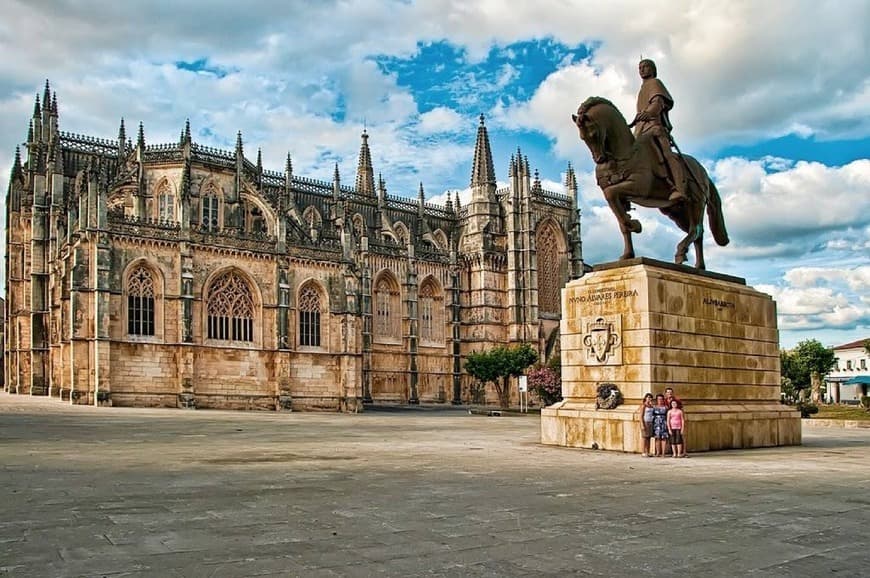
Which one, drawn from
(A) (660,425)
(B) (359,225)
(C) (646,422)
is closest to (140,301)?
(B) (359,225)

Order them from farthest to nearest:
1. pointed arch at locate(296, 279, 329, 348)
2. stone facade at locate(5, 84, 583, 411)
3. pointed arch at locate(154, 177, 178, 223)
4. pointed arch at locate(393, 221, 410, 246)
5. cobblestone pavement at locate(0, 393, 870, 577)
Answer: pointed arch at locate(393, 221, 410, 246), pointed arch at locate(154, 177, 178, 223), pointed arch at locate(296, 279, 329, 348), stone facade at locate(5, 84, 583, 411), cobblestone pavement at locate(0, 393, 870, 577)

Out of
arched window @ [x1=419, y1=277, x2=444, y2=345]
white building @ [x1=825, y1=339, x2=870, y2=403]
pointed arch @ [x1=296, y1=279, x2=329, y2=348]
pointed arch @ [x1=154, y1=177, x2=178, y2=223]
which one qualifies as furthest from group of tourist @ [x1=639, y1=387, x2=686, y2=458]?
white building @ [x1=825, y1=339, x2=870, y2=403]

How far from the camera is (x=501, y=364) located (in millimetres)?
62188

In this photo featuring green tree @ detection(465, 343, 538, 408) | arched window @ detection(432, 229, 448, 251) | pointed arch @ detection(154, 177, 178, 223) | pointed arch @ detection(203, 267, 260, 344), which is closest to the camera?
pointed arch @ detection(203, 267, 260, 344)

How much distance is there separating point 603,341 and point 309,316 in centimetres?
3280

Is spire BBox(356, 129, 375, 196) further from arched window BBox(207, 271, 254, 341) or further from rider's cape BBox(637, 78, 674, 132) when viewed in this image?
rider's cape BBox(637, 78, 674, 132)

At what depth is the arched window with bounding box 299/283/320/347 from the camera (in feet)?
159

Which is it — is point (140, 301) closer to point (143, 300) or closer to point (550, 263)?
point (143, 300)

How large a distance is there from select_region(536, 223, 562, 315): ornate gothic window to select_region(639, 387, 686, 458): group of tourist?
195 ft

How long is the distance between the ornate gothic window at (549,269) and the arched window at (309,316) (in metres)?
31.7

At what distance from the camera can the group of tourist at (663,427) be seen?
52.3 ft

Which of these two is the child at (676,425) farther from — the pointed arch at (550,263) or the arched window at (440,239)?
the arched window at (440,239)

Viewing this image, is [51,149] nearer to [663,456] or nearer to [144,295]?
[144,295]

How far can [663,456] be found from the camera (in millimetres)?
16141
